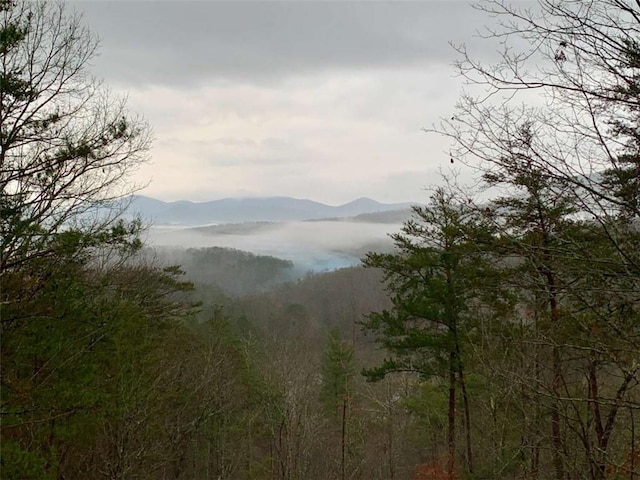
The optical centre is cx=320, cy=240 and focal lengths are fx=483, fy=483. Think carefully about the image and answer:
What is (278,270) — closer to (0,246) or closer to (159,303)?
(159,303)

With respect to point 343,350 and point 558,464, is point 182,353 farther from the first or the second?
point 343,350

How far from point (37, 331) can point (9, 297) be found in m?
0.69

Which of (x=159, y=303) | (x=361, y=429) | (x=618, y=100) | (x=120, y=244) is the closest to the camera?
(x=618, y=100)

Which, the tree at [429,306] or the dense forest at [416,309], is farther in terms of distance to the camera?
the tree at [429,306]

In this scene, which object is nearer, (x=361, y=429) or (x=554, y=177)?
A: (x=554, y=177)

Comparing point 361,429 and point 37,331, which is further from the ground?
point 37,331

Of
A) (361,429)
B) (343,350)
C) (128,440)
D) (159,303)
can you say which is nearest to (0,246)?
(128,440)

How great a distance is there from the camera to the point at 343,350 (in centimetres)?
2792

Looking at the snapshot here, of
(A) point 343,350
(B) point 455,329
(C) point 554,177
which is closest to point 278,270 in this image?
(A) point 343,350

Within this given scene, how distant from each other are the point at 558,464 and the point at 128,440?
711 centimetres

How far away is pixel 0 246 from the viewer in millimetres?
4809

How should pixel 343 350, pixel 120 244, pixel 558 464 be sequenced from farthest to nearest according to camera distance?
pixel 343 350, pixel 558 464, pixel 120 244

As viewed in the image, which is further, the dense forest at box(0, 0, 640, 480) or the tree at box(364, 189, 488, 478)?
the tree at box(364, 189, 488, 478)

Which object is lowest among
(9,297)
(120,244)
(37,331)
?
(37,331)
